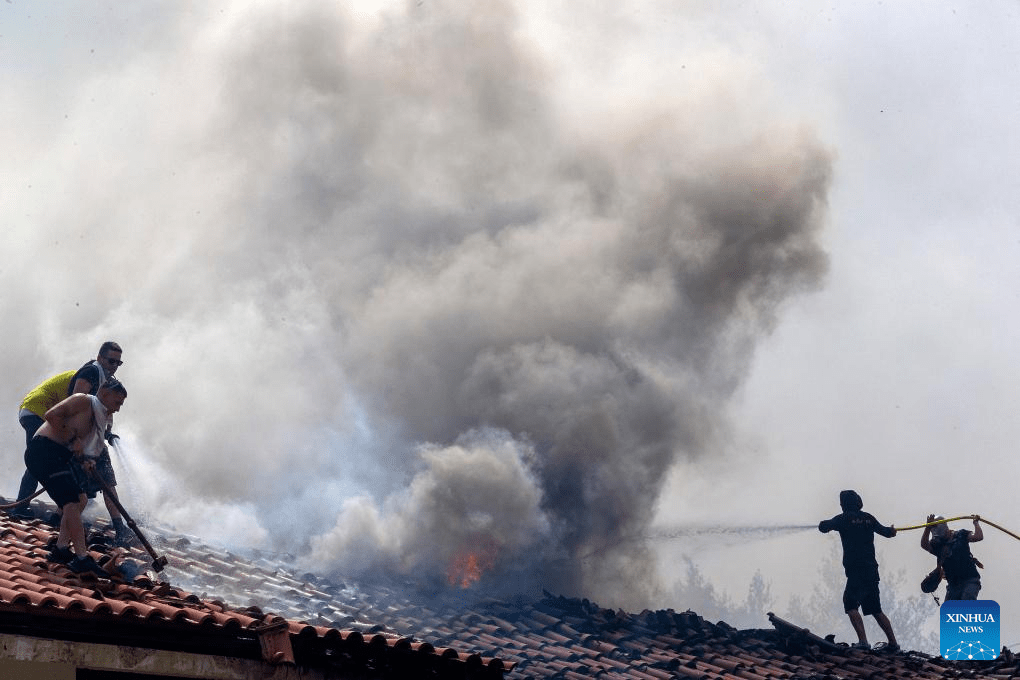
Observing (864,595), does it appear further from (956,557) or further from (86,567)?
(86,567)

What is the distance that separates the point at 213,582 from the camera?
1212cm

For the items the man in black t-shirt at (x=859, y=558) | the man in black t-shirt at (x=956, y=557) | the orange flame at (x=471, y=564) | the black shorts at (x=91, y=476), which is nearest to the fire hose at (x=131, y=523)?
the black shorts at (x=91, y=476)

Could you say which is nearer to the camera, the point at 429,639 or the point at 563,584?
the point at 429,639

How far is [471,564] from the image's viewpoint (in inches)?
667

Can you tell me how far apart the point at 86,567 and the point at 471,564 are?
26.4ft

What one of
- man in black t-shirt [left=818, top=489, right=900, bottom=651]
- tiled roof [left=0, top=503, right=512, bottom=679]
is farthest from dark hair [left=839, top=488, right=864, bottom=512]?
tiled roof [left=0, top=503, right=512, bottom=679]

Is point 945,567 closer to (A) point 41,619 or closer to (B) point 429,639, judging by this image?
(B) point 429,639

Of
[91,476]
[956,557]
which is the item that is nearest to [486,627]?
[91,476]

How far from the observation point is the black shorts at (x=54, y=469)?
32.2ft

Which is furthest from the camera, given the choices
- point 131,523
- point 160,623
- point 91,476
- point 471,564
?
point 471,564

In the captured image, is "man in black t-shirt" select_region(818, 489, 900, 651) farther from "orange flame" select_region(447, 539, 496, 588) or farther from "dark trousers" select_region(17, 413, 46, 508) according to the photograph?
"dark trousers" select_region(17, 413, 46, 508)

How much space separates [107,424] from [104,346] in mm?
1617

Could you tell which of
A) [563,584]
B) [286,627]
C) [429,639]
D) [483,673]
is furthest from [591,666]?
[563,584]

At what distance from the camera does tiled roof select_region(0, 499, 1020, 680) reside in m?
9.48
